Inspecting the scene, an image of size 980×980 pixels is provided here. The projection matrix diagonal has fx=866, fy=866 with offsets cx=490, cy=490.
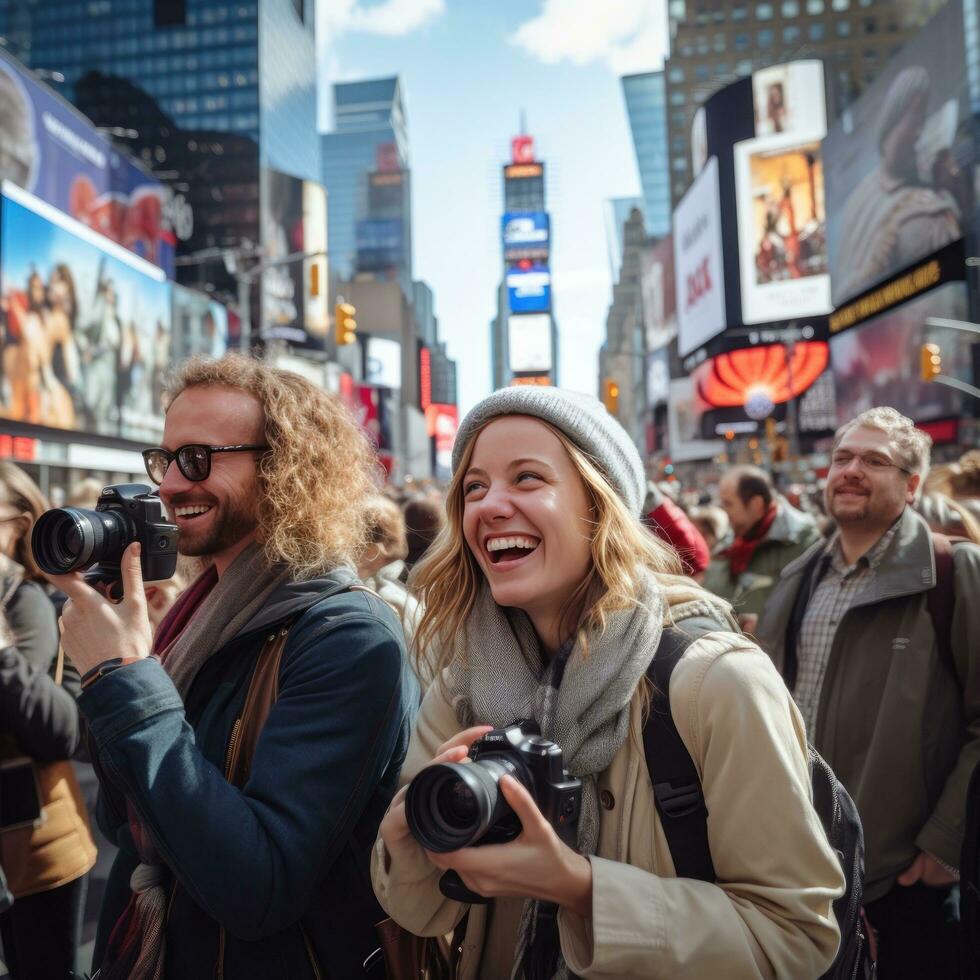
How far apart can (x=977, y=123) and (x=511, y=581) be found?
148 ft

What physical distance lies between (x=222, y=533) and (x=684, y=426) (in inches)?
3288

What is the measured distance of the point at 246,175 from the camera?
9525 cm

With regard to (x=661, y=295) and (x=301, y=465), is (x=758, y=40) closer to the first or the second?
(x=661, y=295)

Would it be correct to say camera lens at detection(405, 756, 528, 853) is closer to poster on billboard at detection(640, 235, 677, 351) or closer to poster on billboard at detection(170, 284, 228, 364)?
poster on billboard at detection(170, 284, 228, 364)

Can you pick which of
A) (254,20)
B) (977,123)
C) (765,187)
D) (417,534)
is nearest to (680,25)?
(254,20)

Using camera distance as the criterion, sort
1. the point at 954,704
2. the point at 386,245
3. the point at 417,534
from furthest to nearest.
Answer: the point at 386,245 < the point at 417,534 < the point at 954,704

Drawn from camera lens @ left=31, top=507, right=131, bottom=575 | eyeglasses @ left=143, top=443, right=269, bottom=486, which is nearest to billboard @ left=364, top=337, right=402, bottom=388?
eyeglasses @ left=143, top=443, right=269, bottom=486

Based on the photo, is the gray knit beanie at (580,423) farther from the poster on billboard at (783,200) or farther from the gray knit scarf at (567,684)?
the poster on billboard at (783,200)

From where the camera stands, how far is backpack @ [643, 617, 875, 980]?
5.64ft

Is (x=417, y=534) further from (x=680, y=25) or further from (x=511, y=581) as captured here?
(x=680, y=25)

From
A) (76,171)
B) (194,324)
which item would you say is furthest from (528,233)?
(76,171)

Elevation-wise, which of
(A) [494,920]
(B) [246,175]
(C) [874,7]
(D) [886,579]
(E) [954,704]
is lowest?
(A) [494,920]

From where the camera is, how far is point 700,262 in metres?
55.0

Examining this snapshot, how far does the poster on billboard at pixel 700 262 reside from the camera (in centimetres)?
5147
